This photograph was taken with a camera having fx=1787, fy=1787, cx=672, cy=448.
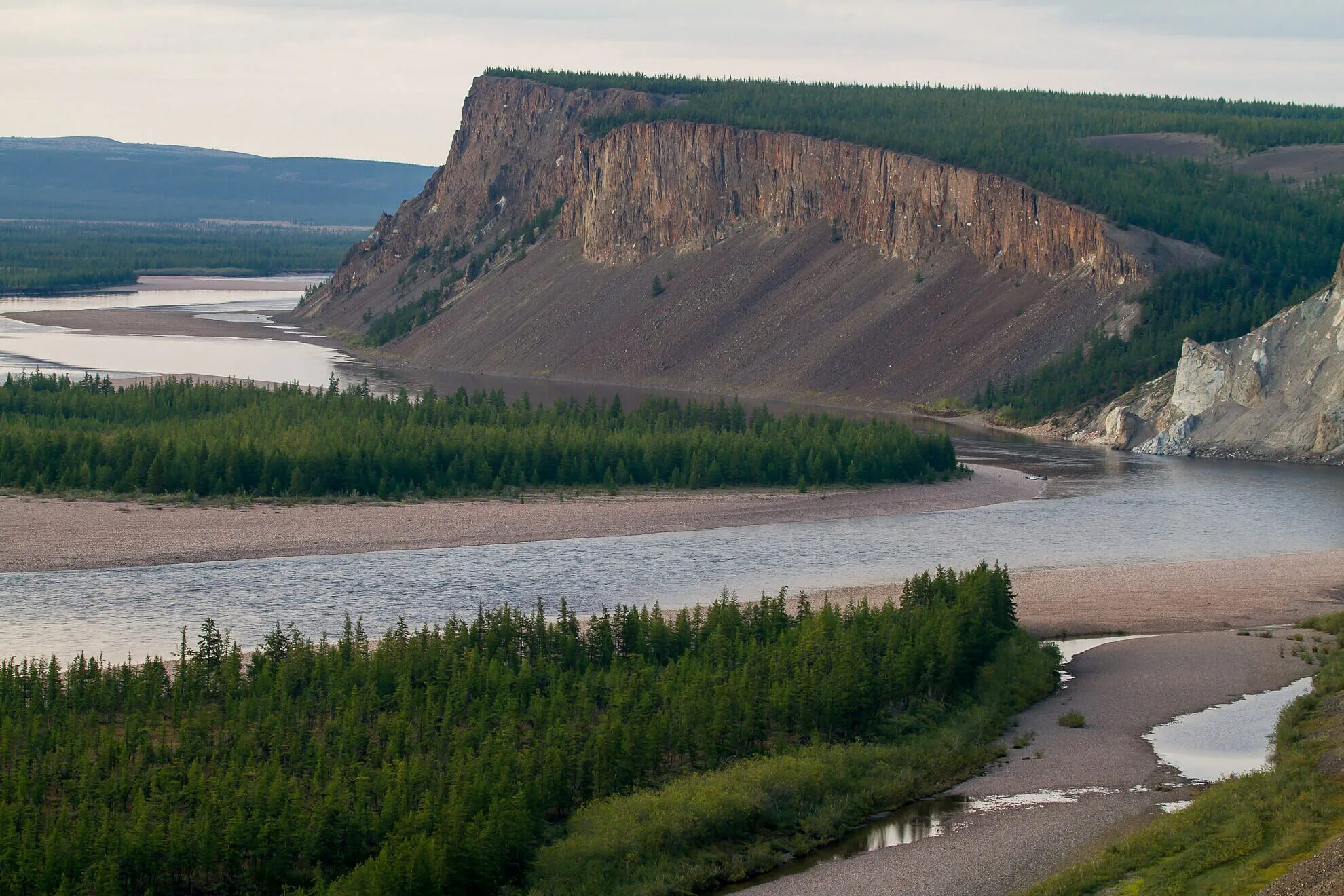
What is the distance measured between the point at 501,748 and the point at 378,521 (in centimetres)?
3014

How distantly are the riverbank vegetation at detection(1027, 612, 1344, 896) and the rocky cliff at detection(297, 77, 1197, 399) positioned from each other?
67697 millimetres

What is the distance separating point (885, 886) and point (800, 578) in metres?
23.4

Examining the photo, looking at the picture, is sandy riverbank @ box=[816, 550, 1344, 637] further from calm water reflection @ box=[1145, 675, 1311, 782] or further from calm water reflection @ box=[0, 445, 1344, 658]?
calm water reflection @ box=[1145, 675, 1311, 782]

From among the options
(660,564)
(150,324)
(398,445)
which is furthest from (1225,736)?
(150,324)

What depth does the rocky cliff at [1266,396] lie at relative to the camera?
3039 inches

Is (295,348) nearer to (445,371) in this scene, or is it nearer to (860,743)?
(445,371)

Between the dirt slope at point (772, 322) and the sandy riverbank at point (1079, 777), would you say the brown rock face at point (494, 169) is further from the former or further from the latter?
the sandy riverbank at point (1079, 777)

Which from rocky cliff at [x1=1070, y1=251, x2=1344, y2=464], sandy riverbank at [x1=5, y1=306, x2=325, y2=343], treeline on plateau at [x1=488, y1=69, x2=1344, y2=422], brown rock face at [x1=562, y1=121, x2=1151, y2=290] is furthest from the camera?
sandy riverbank at [x1=5, y1=306, x2=325, y2=343]

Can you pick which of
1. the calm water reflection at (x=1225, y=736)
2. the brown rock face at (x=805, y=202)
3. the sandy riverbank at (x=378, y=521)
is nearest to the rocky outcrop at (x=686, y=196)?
→ the brown rock face at (x=805, y=202)

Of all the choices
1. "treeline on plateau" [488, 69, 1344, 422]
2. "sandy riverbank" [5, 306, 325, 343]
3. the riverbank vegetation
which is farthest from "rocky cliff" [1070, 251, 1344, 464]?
"sandy riverbank" [5, 306, 325, 343]

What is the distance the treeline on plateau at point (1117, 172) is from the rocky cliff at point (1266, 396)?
564 cm

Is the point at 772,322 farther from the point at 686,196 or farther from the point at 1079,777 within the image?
the point at 1079,777

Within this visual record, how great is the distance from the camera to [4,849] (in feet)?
78.4

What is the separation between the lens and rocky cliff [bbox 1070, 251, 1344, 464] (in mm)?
77188
